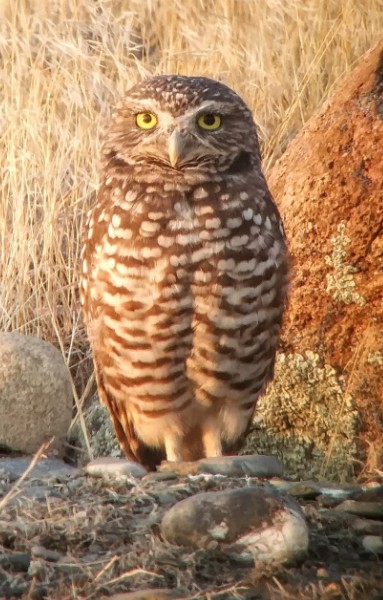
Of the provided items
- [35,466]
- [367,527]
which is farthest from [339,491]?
[35,466]

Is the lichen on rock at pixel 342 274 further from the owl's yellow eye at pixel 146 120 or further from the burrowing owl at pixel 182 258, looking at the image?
the owl's yellow eye at pixel 146 120

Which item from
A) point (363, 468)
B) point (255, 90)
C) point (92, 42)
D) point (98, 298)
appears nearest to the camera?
point (98, 298)

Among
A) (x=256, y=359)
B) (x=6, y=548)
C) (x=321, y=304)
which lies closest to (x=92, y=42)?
(x=321, y=304)

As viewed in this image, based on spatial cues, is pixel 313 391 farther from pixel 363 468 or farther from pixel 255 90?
pixel 255 90

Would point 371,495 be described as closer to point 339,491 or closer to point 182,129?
point 339,491

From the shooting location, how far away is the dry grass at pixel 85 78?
21.7ft

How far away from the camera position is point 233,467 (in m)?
4.11

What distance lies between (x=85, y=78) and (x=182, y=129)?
9.80ft

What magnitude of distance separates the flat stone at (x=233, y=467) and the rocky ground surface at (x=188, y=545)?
0.32 meters

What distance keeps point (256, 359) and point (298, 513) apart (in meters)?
1.47

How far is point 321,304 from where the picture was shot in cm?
548

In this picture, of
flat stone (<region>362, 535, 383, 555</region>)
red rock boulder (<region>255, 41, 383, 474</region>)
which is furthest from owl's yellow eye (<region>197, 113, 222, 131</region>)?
flat stone (<region>362, 535, 383, 555</region>)

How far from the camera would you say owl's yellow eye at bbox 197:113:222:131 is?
454 cm

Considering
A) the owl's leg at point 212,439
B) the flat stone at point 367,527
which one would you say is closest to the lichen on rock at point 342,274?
the owl's leg at point 212,439
